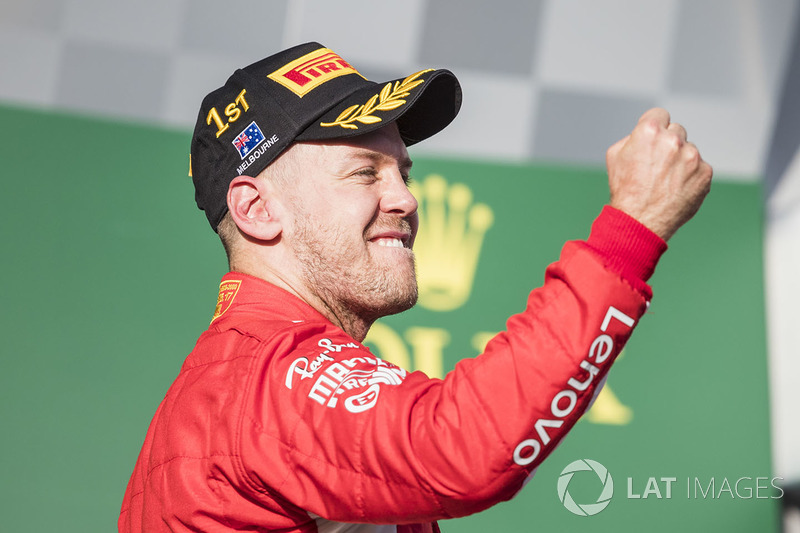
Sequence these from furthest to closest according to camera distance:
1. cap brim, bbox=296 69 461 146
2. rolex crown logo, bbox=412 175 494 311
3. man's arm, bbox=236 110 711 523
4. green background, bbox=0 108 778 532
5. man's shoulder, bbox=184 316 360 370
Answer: rolex crown logo, bbox=412 175 494 311
green background, bbox=0 108 778 532
cap brim, bbox=296 69 461 146
man's shoulder, bbox=184 316 360 370
man's arm, bbox=236 110 711 523

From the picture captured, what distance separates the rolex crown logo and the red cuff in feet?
5.30

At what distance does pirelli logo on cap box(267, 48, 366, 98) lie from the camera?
0.96 m

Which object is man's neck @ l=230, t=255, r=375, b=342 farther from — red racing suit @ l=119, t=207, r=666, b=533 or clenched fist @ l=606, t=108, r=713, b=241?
clenched fist @ l=606, t=108, r=713, b=241

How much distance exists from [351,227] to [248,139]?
167 mm

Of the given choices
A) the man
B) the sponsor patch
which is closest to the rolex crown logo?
the man

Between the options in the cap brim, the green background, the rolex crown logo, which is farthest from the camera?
the rolex crown logo

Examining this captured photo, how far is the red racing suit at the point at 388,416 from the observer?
23.6 inches

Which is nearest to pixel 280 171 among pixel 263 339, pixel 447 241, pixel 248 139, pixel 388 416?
pixel 248 139

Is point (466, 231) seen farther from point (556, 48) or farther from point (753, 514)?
point (753, 514)

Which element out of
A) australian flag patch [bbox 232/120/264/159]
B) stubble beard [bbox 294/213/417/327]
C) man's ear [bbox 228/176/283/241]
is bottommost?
stubble beard [bbox 294/213/417/327]

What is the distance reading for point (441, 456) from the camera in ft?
1.98

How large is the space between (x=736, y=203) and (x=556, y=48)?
2.20 feet

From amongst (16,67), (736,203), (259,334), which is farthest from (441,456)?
(16,67)

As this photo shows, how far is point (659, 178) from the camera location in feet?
2.10
